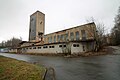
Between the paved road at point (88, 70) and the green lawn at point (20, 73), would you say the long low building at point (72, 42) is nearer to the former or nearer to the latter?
the paved road at point (88, 70)

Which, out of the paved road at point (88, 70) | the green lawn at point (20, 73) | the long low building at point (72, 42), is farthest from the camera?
the long low building at point (72, 42)

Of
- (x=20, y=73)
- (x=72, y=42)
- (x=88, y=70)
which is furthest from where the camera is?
(x=72, y=42)

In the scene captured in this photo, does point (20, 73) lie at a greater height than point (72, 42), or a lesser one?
lesser

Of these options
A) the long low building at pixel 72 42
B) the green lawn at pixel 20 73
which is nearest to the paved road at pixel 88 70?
the green lawn at pixel 20 73

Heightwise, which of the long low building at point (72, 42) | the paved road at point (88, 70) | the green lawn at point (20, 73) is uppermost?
the long low building at point (72, 42)

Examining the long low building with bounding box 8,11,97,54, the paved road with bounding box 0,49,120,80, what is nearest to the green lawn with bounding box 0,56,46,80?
the paved road with bounding box 0,49,120,80

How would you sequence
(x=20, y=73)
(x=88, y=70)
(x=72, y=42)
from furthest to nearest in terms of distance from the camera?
(x=72, y=42), (x=88, y=70), (x=20, y=73)

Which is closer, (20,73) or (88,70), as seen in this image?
(20,73)

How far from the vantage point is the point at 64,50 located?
91.1 feet

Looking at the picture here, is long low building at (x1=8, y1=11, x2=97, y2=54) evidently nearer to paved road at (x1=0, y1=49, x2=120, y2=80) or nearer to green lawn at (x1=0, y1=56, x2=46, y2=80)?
paved road at (x1=0, y1=49, x2=120, y2=80)

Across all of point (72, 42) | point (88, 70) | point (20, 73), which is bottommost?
point (88, 70)

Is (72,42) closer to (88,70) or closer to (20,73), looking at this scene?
(88,70)

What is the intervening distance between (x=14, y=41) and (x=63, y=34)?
260 feet

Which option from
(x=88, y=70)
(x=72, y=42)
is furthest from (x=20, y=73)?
(x=72, y=42)
